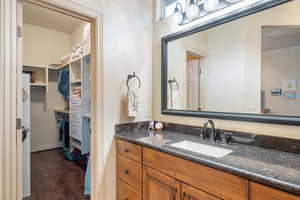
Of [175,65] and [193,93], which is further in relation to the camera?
[175,65]

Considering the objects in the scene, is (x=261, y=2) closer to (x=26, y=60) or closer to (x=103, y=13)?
(x=103, y=13)

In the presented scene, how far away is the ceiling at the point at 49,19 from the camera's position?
3195 mm

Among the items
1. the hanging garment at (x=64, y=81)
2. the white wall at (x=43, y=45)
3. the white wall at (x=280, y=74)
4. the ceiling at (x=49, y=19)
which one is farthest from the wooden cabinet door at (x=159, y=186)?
the white wall at (x=43, y=45)

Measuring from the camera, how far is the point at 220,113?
1.52 meters

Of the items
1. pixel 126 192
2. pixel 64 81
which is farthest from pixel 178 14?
pixel 64 81

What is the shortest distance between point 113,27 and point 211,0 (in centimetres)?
95

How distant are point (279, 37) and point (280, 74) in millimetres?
268

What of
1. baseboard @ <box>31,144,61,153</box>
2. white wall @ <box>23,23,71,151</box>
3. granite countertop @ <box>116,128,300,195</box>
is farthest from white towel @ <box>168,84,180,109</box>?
baseboard @ <box>31,144,61,153</box>

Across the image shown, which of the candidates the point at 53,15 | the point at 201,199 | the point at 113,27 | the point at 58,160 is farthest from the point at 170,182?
the point at 53,15

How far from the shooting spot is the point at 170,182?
4.04ft

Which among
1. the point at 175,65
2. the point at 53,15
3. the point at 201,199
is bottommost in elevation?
the point at 201,199

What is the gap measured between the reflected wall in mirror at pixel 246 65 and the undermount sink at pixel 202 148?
0.36 meters

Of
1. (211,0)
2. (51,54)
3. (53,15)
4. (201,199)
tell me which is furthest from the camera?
(51,54)

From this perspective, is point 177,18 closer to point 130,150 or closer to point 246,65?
point 246,65
